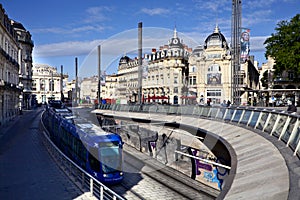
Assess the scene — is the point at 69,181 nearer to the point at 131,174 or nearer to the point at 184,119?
the point at 131,174

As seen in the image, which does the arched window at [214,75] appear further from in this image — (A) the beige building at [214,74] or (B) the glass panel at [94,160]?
(B) the glass panel at [94,160]

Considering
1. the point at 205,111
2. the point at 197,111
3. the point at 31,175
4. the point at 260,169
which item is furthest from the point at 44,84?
the point at 260,169

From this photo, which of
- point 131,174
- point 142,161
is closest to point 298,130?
point 131,174

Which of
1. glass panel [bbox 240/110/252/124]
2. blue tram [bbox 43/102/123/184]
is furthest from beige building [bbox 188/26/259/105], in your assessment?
blue tram [bbox 43/102/123/184]

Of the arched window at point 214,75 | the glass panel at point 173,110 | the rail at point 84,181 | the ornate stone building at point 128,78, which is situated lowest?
the rail at point 84,181

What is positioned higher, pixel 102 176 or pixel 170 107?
pixel 170 107

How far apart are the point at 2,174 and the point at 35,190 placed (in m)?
3.66

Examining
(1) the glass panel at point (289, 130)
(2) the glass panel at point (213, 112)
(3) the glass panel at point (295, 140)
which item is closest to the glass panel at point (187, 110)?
(2) the glass panel at point (213, 112)

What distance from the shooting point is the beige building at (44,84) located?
323 feet

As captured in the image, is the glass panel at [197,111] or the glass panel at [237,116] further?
the glass panel at [197,111]

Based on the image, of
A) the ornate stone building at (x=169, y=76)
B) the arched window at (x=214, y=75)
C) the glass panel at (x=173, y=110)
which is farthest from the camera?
the arched window at (x=214, y=75)

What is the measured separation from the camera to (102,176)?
48.1 feet

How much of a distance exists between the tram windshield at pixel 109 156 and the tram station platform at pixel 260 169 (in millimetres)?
5382

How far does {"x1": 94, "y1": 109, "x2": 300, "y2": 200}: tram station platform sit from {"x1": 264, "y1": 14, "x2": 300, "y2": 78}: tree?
31513 millimetres
